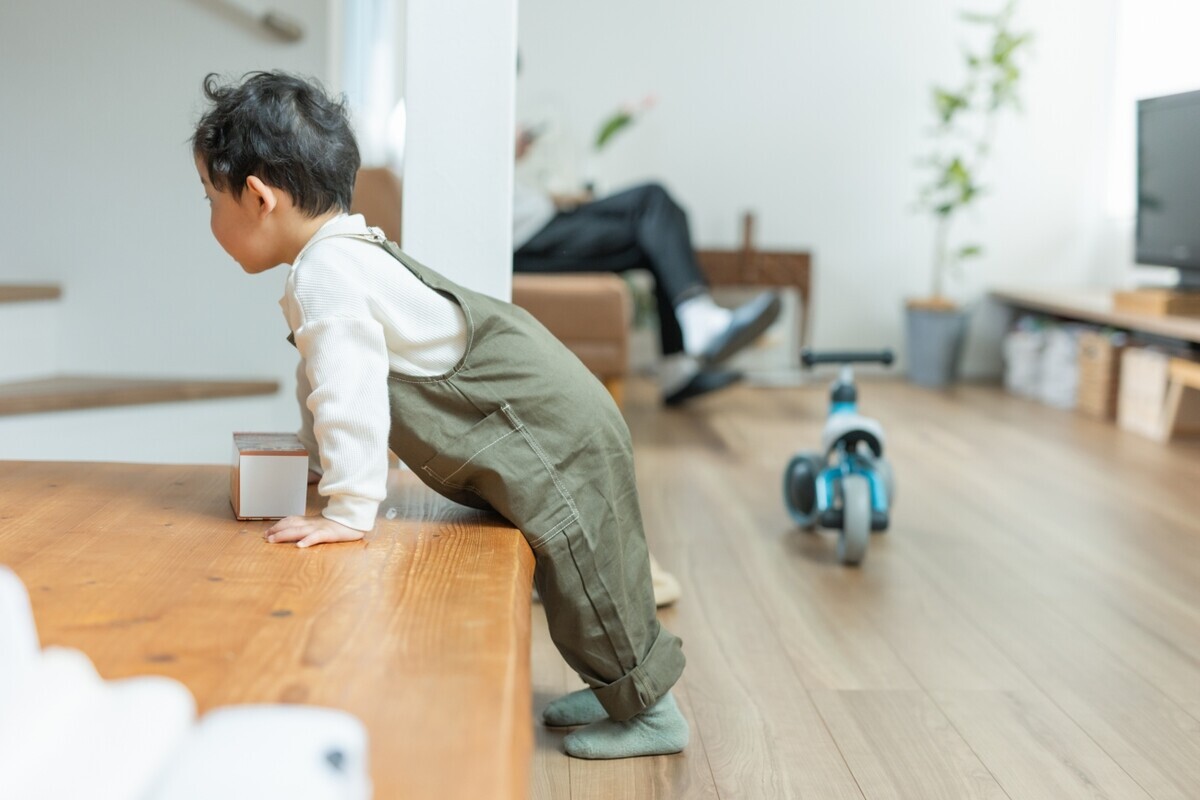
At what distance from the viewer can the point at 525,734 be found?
0.76 m

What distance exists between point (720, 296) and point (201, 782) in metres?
4.37

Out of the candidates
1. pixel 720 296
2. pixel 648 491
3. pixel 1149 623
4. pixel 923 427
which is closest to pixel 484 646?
pixel 1149 623

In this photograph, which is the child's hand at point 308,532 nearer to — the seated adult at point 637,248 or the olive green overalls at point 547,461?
the olive green overalls at point 547,461

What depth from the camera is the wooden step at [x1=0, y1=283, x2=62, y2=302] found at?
7.77 feet

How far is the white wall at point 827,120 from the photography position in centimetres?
500

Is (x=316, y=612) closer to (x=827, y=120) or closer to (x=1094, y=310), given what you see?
(x=1094, y=310)

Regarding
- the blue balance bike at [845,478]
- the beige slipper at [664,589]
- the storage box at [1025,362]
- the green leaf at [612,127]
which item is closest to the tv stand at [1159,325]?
the storage box at [1025,362]

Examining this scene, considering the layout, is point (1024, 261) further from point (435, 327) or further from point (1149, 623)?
point (435, 327)

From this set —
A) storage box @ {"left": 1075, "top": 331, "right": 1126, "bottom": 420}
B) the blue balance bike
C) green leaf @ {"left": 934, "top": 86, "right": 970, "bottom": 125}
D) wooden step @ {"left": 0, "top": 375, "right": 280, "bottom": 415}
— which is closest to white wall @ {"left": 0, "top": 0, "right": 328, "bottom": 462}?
wooden step @ {"left": 0, "top": 375, "right": 280, "bottom": 415}

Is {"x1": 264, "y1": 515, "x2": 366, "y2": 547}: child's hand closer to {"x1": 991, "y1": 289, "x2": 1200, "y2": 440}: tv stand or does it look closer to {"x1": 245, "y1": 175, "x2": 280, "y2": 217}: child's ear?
{"x1": 245, "y1": 175, "x2": 280, "y2": 217}: child's ear

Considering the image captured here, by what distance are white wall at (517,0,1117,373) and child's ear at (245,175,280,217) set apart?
3810 mm

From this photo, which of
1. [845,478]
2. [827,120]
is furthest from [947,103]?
[845,478]

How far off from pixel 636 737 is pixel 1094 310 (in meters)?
3.34

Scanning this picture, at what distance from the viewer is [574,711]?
58.3 inches
